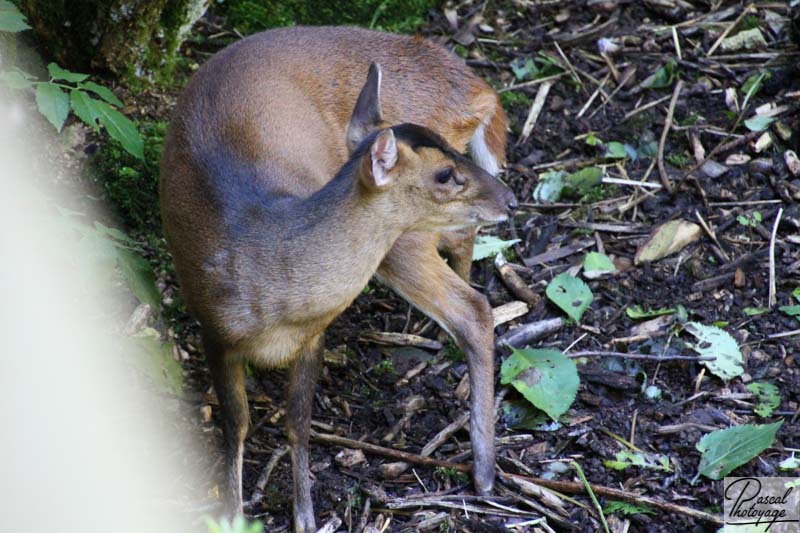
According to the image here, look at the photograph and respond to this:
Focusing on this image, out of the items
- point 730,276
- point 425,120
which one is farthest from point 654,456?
point 425,120

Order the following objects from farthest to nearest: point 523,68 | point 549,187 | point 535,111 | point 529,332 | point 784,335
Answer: point 523,68 → point 535,111 → point 549,187 → point 529,332 → point 784,335

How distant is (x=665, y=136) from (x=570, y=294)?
1349 mm

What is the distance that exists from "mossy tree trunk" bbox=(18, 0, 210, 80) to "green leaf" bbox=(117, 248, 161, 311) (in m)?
1.70

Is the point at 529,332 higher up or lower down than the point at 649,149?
lower down

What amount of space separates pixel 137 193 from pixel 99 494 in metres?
3.87

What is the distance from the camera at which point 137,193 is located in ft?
16.3

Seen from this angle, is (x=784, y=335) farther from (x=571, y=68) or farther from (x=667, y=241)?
(x=571, y=68)

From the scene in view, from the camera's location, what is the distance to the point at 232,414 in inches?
152

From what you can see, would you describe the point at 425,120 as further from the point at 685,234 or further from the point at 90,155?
the point at 90,155

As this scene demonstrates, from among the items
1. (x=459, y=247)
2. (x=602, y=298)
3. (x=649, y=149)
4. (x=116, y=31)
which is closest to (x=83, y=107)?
(x=116, y=31)

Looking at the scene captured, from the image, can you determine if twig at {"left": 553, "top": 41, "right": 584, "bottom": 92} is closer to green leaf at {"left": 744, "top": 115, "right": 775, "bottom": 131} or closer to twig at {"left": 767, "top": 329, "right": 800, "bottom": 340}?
green leaf at {"left": 744, "top": 115, "right": 775, "bottom": 131}

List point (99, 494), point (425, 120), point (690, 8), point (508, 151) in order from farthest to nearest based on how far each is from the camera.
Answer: point (690, 8) → point (508, 151) → point (425, 120) → point (99, 494)

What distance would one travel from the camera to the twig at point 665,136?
209 inches

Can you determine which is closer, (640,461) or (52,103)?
(52,103)
